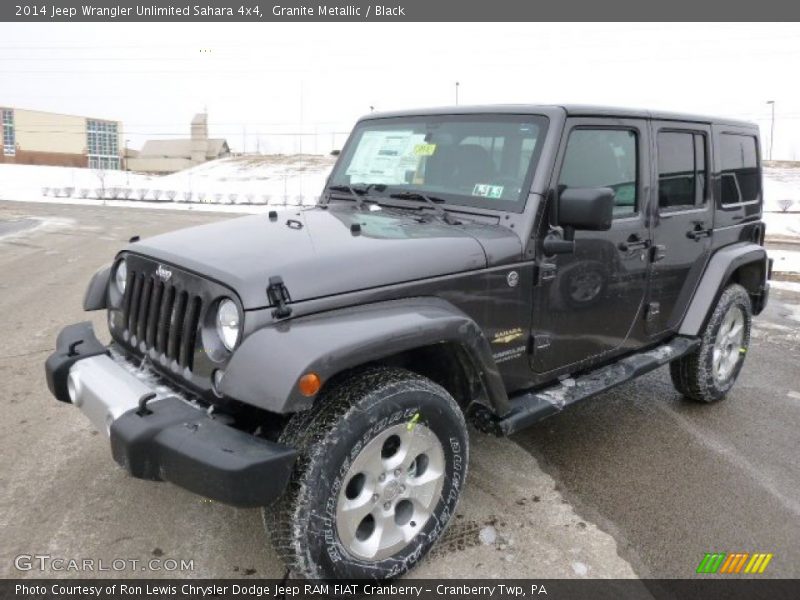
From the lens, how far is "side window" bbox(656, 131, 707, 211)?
416 cm

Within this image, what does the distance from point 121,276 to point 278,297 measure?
4.37 ft

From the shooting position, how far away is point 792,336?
22.3ft

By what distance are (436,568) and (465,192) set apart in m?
1.90

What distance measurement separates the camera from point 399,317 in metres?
2.62

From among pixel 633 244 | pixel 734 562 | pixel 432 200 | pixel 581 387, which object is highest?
pixel 432 200

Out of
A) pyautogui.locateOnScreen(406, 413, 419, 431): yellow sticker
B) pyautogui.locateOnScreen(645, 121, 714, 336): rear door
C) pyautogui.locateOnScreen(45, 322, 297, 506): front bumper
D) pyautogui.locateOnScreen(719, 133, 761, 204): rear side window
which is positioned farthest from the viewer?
pyautogui.locateOnScreen(719, 133, 761, 204): rear side window

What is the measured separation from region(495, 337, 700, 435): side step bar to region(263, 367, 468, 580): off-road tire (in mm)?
597

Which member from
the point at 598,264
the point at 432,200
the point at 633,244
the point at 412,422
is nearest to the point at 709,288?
the point at 633,244

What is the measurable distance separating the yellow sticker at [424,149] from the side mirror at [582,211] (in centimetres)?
83

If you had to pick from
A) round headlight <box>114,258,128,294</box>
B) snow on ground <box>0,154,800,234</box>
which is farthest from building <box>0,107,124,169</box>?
round headlight <box>114,258,128,294</box>

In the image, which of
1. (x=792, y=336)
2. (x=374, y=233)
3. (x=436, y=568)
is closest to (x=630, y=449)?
(x=436, y=568)

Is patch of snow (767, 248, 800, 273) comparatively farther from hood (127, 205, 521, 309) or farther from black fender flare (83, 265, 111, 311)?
black fender flare (83, 265, 111, 311)

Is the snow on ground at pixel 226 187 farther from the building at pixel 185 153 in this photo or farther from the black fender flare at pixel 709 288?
the black fender flare at pixel 709 288

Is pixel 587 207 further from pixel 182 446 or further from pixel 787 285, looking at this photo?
pixel 787 285
